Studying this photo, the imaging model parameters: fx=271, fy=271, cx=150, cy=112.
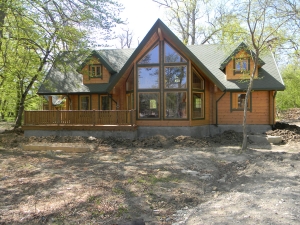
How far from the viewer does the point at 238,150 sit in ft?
38.0

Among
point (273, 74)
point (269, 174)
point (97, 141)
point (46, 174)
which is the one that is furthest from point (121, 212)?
point (273, 74)

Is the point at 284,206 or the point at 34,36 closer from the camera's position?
the point at 284,206

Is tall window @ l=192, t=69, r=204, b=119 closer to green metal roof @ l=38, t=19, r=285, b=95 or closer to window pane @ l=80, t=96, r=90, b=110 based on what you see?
green metal roof @ l=38, t=19, r=285, b=95

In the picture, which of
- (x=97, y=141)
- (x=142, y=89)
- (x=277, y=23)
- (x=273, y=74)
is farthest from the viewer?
(x=273, y=74)

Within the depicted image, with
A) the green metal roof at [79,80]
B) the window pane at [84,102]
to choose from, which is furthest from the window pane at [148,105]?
the window pane at [84,102]

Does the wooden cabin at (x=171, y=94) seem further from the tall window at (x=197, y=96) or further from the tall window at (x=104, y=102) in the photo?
the tall window at (x=104, y=102)

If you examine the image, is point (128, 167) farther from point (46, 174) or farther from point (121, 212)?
point (121, 212)

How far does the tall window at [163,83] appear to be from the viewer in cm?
1438

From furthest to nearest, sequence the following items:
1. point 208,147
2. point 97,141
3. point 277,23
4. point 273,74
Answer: point 273,74 → point 97,141 → point 208,147 → point 277,23

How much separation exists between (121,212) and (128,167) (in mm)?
3790

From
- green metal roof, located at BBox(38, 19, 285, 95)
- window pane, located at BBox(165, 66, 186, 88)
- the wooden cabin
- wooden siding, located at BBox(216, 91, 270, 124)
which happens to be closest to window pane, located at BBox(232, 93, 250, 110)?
the wooden cabin

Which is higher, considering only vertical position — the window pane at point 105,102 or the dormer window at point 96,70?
the dormer window at point 96,70

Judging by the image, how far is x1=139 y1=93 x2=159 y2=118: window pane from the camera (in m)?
14.6

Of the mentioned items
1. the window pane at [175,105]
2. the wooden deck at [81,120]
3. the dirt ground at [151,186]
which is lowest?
the dirt ground at [151,186]
